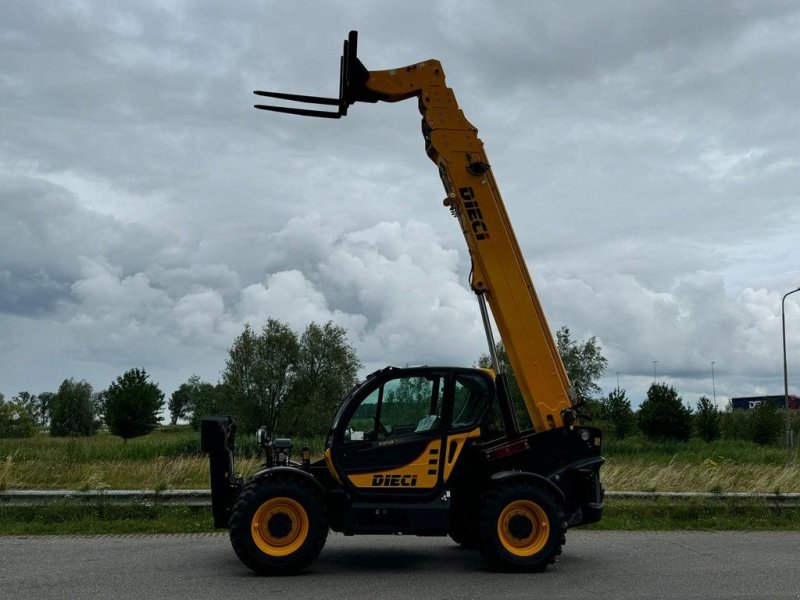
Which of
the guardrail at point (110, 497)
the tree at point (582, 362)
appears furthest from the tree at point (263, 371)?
the guardrail at point (110, 497)

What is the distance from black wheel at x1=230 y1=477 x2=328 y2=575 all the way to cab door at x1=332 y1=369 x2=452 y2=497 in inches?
20.9

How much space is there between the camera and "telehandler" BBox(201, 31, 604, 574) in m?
9.22

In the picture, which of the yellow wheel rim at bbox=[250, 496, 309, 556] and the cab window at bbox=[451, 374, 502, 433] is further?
the cab window at bbox=[451, 374, 502, 433]

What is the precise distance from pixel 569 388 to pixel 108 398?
66.5 m

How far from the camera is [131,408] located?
69.8 m

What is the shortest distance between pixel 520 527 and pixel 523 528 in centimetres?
3

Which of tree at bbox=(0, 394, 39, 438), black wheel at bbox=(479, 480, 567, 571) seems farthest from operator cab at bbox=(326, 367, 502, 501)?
tree at bbox=(0, 394, 39, 438)

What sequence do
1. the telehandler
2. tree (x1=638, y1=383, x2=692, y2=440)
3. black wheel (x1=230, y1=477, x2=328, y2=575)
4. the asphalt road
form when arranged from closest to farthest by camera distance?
the asphalt road, black wheel (x1=230, y1=477, x2=328, y2=575), the telehandler, tree (x1=638, y1=383, x2=692, y2=440)

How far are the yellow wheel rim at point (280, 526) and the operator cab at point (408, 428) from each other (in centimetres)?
61

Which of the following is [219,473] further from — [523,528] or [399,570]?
[523,528]

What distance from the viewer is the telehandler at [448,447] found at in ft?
30.2

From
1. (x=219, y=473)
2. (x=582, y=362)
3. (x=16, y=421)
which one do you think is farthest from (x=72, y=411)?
(x=219, y=473)

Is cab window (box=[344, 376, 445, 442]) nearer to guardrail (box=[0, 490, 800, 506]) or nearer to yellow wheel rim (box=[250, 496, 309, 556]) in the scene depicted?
yellow wheel rim (box=[250, 496, 309, 556])

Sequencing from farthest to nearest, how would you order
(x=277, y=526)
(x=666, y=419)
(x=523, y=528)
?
(x=666, y=419) < (x=523, y=528) < (x=277, y=526)
